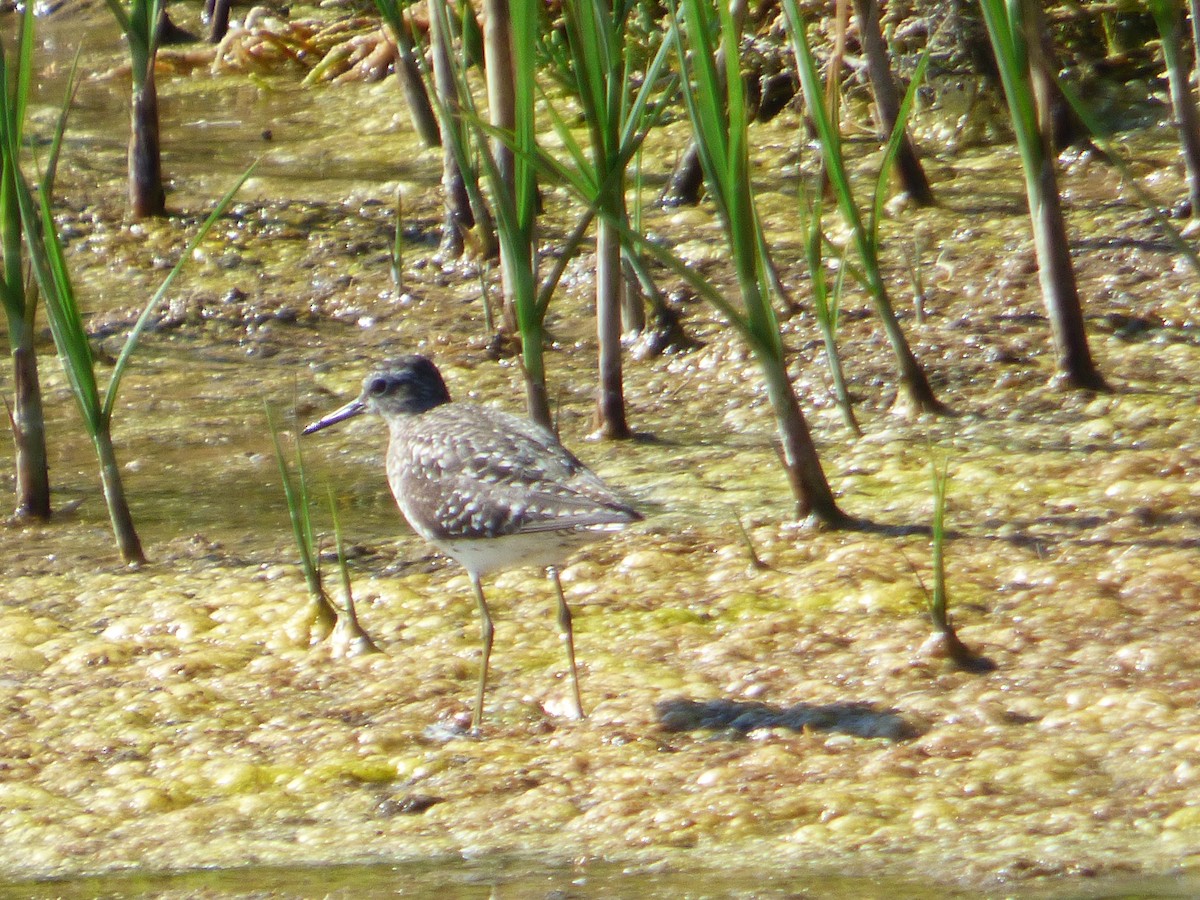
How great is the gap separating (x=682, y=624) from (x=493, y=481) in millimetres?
→ 568

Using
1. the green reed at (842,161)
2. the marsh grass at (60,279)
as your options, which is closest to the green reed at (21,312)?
the marsh grass at (60,279)

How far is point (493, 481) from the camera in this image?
152 inches

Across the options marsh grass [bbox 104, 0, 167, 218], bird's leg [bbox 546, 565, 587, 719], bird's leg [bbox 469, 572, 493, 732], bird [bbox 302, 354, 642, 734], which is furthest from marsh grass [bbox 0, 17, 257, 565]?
marsh grass [bbox 104, 0, 167, 218]

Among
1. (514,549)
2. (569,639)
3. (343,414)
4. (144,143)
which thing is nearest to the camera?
(569,639)

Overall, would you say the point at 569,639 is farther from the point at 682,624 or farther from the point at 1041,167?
the point at 1041,167

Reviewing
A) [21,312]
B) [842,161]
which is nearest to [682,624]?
[842,161]

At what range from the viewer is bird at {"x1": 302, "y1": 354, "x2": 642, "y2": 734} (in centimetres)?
363

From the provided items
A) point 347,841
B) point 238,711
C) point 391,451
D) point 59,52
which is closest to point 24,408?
point 391,451

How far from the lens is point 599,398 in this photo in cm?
498

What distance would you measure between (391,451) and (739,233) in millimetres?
1200

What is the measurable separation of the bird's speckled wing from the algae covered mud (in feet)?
1.14

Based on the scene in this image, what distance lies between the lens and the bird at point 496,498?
363 cm

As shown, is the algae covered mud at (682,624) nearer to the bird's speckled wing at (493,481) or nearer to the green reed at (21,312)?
the green reed at (21,312)

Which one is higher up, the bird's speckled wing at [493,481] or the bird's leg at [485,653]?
the bird's speckled wing at [493,481]
